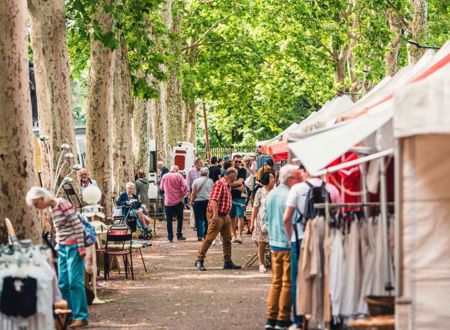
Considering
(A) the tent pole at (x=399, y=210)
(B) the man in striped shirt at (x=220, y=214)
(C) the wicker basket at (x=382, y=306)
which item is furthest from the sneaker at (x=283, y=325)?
(B) the man in striped shirt at (x=220, y=214)

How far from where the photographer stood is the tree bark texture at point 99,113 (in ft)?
92.0

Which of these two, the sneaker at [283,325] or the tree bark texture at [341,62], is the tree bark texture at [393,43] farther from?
the sneaker at [283,325]

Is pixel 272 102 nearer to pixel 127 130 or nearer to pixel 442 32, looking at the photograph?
pixel 442 32

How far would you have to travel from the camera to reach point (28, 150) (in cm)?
1512

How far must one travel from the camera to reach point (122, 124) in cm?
3647

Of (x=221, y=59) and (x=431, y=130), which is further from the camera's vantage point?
(x=221, y=59)

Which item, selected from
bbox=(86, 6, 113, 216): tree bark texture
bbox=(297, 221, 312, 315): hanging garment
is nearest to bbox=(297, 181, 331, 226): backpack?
bbox=(297, 221, 312, 315): hanging garment

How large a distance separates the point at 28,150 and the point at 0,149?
0.37 m

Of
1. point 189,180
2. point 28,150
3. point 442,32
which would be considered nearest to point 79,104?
point 442,32

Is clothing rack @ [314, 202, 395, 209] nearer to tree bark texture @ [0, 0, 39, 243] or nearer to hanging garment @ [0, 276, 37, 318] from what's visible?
hanging garment @ [0, 276, 37, 318]

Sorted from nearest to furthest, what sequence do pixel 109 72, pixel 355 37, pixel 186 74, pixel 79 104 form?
pixel 109 72
pixel 355 37
pixel 186 74
pixel 79 104

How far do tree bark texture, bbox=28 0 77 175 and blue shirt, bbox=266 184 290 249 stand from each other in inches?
335

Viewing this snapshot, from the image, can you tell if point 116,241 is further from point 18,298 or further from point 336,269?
point 18,298

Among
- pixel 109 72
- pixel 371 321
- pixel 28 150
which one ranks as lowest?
pixel 371 321
